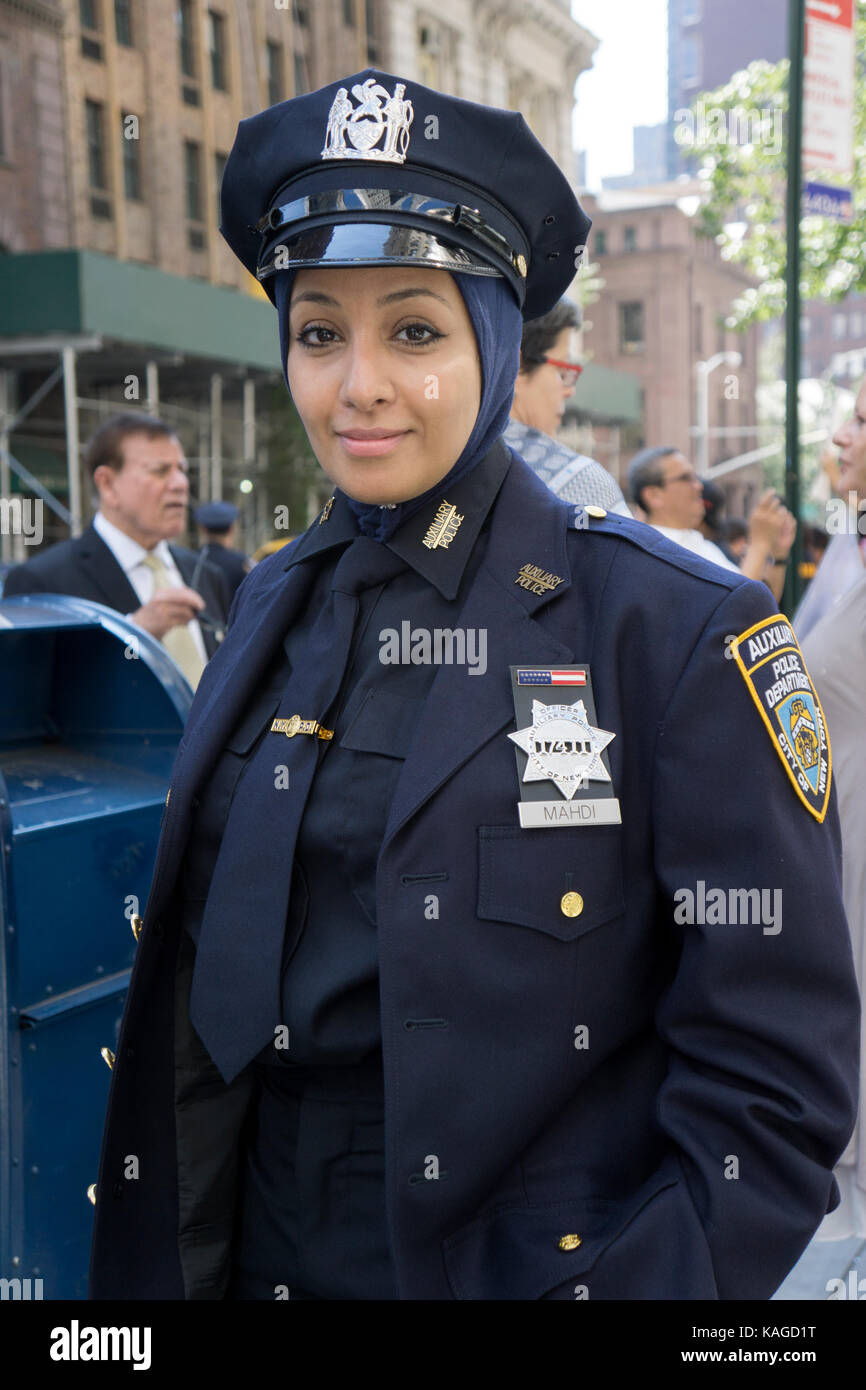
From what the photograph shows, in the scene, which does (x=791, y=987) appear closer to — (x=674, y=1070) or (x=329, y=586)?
(x=674, y=1070)

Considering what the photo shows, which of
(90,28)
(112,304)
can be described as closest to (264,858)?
(112,304)

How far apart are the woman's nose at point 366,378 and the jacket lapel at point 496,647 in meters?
Result: 0.22

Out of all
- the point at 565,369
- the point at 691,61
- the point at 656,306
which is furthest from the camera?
the point at 691,61

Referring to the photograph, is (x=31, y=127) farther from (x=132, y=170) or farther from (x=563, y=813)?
(x=563, y=813)

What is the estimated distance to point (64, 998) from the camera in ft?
9.23

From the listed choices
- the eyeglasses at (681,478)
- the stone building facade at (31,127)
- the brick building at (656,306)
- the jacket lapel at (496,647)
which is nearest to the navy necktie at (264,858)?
the jacket lapel at (496,647)

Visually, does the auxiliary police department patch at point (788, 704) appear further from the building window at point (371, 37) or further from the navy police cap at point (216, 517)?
the building window at point (371, 37)

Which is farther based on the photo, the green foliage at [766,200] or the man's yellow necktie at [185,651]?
the green foliage at [766,200]

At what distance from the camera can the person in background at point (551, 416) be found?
346 centimetres

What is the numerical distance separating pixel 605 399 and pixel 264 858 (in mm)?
33227

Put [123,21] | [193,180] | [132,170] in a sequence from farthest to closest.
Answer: [193,180] → [132,170] → [123,21]

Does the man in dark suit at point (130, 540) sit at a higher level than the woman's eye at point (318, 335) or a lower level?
higher

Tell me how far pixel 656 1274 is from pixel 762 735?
1.90 ft

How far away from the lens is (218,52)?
75.5ft
